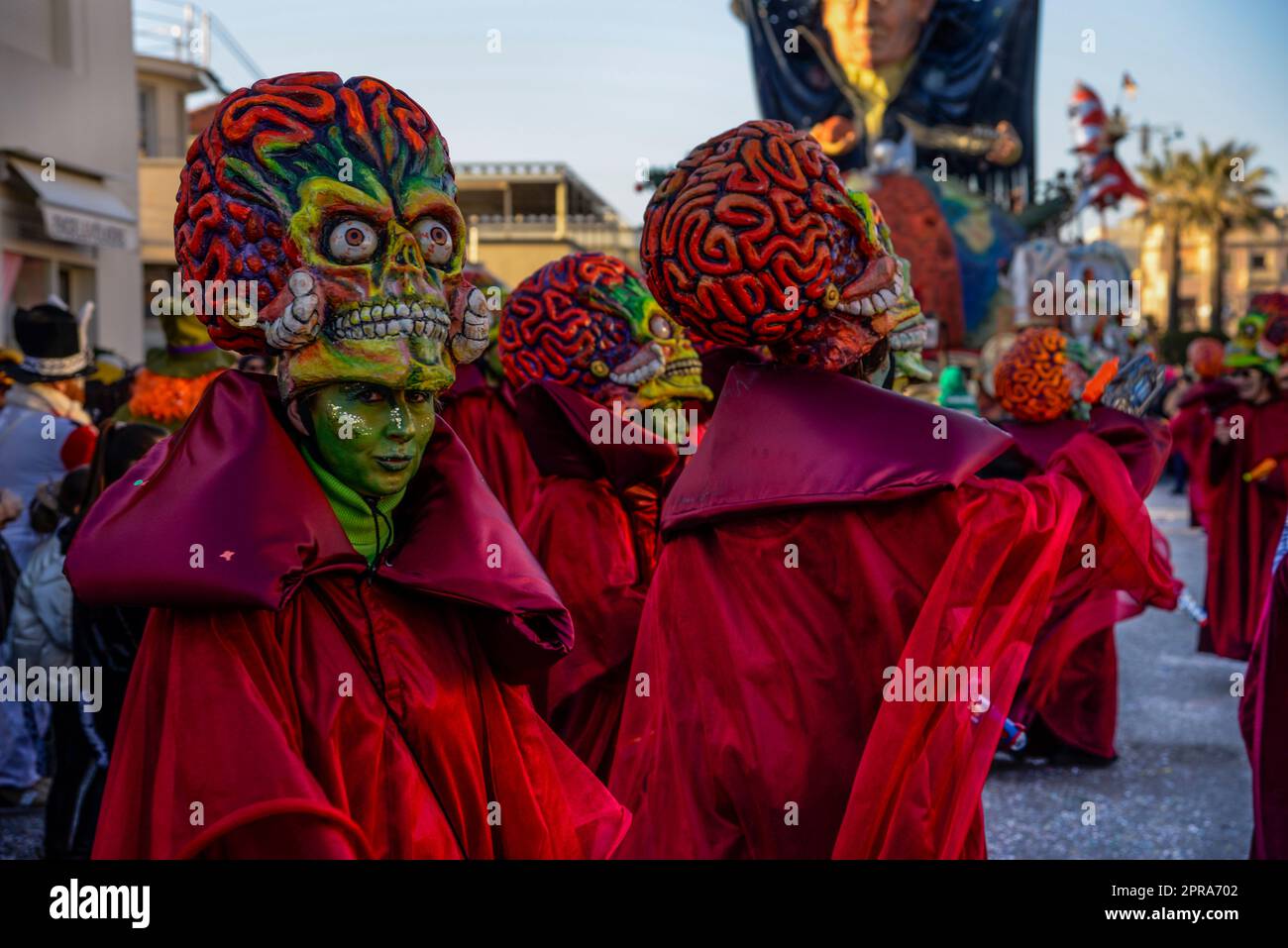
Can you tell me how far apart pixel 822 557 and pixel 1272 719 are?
205cm

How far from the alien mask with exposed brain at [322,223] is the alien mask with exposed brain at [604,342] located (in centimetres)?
228

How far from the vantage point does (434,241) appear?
7.47 ft

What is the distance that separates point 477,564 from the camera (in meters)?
2.26

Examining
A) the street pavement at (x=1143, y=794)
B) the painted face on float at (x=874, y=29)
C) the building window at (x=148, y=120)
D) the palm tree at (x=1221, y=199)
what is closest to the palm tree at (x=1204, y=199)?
the palm tree at (x=1221, y=199)

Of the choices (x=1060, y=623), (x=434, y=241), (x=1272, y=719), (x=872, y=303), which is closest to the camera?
(x=434, y=241)

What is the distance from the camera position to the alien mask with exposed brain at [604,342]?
4535 mm

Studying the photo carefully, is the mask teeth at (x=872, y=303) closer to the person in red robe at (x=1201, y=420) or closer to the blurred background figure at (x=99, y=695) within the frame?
the blurred background figure at (x=99, y=695)

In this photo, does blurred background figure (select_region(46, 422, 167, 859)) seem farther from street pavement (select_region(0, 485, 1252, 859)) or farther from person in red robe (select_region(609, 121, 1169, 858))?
person in red robe (select_region(609, 121, 1169, 858))

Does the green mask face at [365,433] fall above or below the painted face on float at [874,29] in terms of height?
below

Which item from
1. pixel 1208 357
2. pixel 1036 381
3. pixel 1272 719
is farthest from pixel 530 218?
pixel 1272 719

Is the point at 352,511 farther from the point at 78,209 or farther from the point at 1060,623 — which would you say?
the point at 78,209

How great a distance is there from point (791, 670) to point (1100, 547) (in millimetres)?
772
